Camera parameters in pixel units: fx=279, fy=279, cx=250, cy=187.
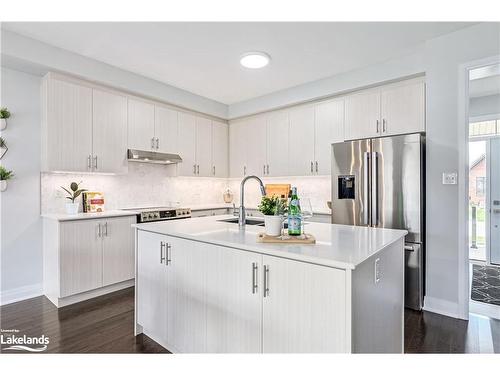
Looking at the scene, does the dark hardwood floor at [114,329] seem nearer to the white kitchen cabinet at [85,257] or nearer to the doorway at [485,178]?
the white kitchen cabinet at [85,257]

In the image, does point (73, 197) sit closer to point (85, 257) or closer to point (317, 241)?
point (85, 257)

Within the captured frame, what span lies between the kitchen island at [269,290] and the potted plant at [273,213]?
0.14m

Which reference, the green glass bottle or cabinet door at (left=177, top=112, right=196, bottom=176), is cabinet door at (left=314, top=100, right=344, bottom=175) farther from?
the green glass bottle

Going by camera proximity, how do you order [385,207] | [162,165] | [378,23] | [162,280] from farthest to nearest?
[162,165], [385,207], [378,23], [162,280]

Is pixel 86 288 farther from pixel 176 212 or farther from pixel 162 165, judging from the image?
pixel 162 165

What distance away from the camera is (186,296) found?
1888mm

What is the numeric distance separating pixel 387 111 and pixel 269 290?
9.04ft

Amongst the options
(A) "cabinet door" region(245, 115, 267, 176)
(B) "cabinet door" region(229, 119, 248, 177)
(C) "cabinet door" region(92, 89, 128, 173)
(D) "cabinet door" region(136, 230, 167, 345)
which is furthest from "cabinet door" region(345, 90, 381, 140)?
(C) "cabinet door" region(92, 89, 128, 173)

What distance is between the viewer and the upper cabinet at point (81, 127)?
3.03 metres

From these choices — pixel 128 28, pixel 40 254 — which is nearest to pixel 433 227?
pixel 128 28

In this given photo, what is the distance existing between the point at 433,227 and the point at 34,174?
169 inches

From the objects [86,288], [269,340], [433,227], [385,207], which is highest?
[385,207]

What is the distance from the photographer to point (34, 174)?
3.12 m

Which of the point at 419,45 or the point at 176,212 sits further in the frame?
the point at 176,212
